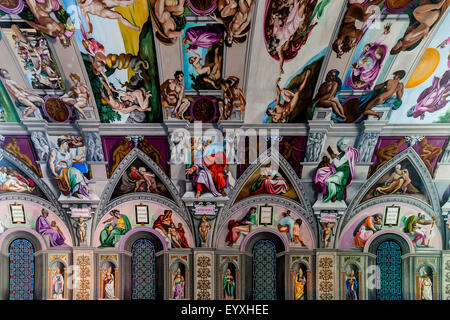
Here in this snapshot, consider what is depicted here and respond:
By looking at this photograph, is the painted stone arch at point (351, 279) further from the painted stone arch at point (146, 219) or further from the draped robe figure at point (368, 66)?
the draped robe figure at point (368, 66)

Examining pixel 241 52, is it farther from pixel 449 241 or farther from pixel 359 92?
pixel 449 241

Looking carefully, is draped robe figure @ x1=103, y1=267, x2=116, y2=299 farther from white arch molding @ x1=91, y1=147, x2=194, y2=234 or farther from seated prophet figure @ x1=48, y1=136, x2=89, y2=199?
seated prophet figure @ x1=48, y1=136, x2=89, y2=199

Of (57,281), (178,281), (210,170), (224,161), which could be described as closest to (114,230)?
(57,281)

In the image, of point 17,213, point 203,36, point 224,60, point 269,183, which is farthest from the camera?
point 17,213

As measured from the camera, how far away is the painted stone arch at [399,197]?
49.4 ft

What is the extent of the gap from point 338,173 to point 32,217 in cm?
915

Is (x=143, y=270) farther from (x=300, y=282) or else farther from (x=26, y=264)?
(x=300, y=282)

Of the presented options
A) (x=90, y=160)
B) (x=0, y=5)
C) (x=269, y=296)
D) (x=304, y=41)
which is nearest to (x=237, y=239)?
(x=269, y=296)

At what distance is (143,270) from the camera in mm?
15578

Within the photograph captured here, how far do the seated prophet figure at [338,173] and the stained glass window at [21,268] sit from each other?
29.1 feet

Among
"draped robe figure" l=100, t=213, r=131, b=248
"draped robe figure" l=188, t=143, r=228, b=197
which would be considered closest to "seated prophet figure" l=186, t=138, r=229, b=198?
"draped robe figure" l=188, t=143, r=228, b=197

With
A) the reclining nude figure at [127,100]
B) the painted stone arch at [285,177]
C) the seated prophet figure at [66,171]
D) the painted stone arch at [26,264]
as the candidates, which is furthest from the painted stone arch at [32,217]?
the painted stone arch at [285,177]

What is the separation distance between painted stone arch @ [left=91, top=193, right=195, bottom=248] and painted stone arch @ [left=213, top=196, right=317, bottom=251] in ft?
3.24

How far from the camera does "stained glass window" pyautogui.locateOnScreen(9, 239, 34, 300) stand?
15.4 meters
